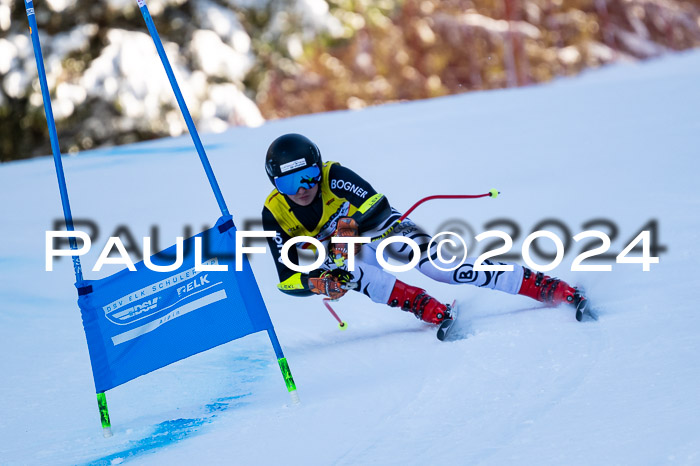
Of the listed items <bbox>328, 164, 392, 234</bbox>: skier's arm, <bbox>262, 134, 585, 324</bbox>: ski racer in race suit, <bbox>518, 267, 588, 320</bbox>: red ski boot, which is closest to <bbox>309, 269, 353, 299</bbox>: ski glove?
<bbox>262, 134, 585, 324</bbox>: ski racer in race suit

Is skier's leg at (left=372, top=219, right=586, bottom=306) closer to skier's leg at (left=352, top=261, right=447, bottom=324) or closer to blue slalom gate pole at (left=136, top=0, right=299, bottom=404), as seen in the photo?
skier's leg at (left=352, top=261, right=447, bottom=324)

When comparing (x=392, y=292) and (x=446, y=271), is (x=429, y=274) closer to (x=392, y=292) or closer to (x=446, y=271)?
(x=446, y=271)

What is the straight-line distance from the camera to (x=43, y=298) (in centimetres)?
575

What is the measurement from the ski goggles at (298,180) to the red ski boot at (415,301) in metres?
0.73

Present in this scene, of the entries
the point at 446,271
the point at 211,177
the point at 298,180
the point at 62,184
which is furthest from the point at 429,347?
the point at 62,184

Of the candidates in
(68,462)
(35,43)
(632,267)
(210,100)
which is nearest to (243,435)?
(68,462)

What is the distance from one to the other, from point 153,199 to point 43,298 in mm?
2843

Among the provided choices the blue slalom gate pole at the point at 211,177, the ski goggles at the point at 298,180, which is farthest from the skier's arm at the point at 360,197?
the blue slalom gate pole at the point at 211,177

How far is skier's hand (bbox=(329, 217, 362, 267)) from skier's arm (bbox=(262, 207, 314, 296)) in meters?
0.22

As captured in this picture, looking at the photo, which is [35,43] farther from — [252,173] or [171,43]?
[171,43]

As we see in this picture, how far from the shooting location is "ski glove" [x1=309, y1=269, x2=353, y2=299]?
4.14 meters

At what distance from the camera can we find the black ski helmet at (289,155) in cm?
420

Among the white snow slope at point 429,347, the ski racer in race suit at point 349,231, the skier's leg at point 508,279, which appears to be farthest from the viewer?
the skier's leg at point 508,279

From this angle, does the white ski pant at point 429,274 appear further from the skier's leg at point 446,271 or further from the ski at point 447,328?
the ski at point 447,328
